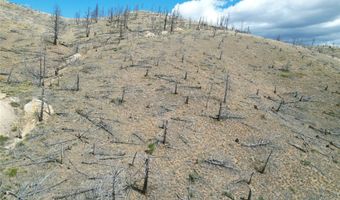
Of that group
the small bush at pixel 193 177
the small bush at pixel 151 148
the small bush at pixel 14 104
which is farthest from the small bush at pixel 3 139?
the small bush at pixel 193 177

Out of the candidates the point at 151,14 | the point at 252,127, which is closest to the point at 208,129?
the point at 252,127

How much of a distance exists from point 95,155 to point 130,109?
805 centimetres

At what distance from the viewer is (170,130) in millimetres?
26328

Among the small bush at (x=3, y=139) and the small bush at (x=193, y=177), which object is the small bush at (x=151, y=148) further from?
the small bush at (x=3, y=139)

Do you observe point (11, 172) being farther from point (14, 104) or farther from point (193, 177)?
point (193, 177)

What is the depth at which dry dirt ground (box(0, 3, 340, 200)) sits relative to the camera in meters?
20.2

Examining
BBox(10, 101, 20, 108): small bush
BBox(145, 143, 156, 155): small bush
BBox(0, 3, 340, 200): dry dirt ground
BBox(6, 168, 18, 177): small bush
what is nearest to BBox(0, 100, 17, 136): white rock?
BBox(10, 101, 20, 108): small bush

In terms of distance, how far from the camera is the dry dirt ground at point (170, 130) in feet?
66.4

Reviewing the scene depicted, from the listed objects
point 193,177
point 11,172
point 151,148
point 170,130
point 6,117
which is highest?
point 6,117

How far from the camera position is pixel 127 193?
62.2 feet

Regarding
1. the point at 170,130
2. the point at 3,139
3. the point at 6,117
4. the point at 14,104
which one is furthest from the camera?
the point at 14,104

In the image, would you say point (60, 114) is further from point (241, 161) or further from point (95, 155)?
point (241, 161)

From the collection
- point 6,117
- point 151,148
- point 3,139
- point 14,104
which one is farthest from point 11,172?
point 151,148

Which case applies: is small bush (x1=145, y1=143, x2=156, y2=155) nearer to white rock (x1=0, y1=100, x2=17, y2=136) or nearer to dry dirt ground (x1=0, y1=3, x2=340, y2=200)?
dry dirt ground (x1=0, y1=3, x2=340, y2=200)
